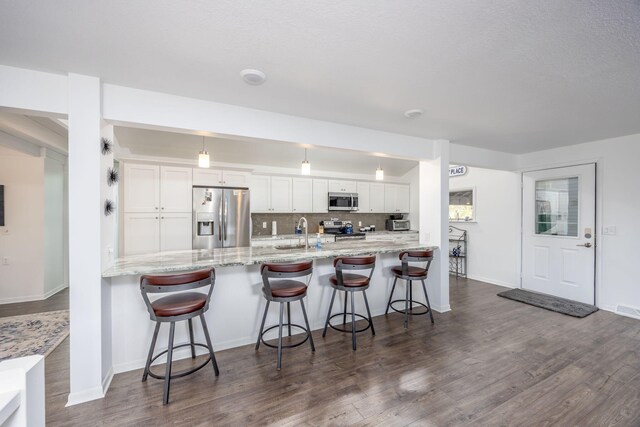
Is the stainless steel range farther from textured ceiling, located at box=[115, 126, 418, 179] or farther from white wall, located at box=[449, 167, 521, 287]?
white wall, located at box=[449, 167, 521, 287]

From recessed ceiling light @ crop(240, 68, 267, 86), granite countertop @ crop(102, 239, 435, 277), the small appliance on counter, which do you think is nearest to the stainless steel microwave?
the small appliance on counter

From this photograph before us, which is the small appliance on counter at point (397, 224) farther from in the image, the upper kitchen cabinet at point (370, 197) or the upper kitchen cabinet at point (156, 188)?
the upper kitchen cabinet at point (156, 188)

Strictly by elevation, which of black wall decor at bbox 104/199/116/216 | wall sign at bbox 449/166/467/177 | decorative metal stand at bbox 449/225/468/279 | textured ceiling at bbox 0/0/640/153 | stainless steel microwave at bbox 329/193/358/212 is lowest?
decorative metal stand at bbox 449/225/468/279

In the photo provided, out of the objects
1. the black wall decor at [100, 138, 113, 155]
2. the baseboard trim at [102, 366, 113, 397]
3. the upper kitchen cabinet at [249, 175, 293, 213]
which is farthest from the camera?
the upper kitchen cabinet at [249, 175, 293, 213]

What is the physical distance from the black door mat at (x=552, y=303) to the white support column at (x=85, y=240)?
16.6 feet

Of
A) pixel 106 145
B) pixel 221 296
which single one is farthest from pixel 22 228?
pixel 221 296

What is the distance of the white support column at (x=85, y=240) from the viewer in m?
1.96

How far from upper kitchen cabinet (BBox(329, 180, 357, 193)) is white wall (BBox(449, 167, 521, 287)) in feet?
7.34

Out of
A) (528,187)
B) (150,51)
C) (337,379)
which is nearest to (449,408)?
→ (337,379)

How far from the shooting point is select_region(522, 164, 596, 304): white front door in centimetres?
396

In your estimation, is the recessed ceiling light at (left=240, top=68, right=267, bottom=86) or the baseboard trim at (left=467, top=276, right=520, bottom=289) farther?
the baseboard trim at (left=467, top=276, right=520, bottom=289)

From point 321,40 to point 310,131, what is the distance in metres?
1.35

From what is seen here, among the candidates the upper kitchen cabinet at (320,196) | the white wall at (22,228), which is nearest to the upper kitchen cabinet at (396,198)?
the upper kitchen cabinet at (320,196)

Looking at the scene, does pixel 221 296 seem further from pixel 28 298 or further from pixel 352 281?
pixel 28 298
